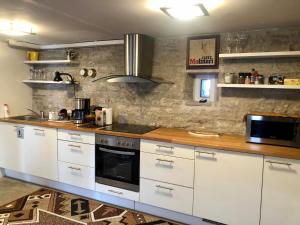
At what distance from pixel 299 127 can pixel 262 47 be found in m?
0.92

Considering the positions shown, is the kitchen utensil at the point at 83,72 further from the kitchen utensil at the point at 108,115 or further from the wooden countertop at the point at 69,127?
the wooden countertop at the point at 69,127

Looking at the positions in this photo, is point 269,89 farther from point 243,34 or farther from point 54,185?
point 54,185

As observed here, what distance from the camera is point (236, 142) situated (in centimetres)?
232

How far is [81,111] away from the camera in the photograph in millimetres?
3250

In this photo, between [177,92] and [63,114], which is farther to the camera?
[63,114]

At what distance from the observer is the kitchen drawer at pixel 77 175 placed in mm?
2887

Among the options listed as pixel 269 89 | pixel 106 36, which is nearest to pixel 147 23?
pixel 106 36

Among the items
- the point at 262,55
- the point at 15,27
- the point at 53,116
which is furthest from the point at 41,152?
the point at 262,55

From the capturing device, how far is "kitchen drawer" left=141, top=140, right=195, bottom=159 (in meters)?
2.32

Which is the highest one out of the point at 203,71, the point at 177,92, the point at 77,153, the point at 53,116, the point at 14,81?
the point at 203,71

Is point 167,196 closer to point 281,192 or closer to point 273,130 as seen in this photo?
point 281,192

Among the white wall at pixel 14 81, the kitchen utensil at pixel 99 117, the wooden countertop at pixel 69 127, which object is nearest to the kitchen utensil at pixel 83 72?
the kitchen utensil at pixel 99 117

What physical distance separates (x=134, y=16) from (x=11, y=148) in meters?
2.60

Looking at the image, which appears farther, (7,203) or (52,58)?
(52,58)
